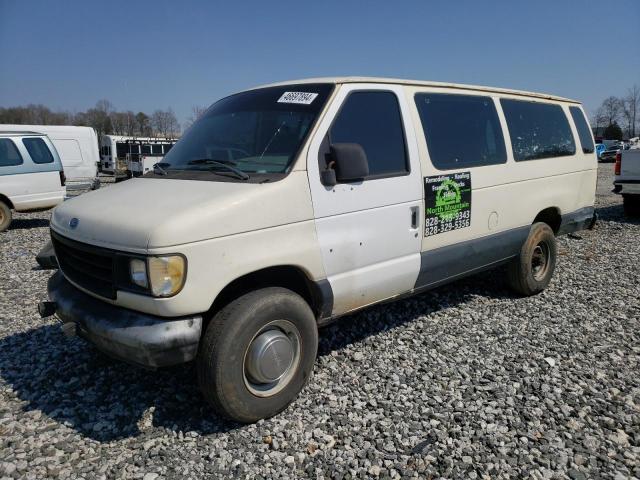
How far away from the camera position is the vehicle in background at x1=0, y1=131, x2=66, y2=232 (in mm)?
10352

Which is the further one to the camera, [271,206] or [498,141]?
[498,141]

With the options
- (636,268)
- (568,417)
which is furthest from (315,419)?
(636,268)

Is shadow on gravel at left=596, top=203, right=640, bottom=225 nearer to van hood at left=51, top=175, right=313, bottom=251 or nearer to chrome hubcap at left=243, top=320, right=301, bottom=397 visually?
chrome hubcap at left=243, top=320, right=301, bottom=397

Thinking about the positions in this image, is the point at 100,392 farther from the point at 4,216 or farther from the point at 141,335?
the point at 4,216

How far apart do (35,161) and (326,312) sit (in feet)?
33.1

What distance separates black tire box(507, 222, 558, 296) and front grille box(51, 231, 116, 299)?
408cm

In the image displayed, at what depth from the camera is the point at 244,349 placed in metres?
2.84

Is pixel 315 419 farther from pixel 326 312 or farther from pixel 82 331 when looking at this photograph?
pixel 82 331

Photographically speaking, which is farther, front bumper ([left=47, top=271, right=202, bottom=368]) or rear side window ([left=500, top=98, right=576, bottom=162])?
rear side window ([left=500, top=98, right=576, bottom=162])

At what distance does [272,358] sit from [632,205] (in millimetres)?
11328

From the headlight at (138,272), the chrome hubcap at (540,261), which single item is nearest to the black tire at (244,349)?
the headlight at (138,272)

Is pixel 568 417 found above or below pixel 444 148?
below

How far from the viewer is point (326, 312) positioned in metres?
3.30

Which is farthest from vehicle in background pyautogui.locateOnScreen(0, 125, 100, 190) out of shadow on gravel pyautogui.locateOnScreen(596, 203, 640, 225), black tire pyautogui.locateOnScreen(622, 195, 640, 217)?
black tire pyautogui.locateOnScreen(622, 195, 640, 217)
